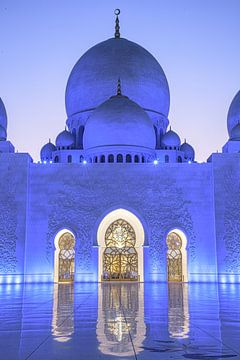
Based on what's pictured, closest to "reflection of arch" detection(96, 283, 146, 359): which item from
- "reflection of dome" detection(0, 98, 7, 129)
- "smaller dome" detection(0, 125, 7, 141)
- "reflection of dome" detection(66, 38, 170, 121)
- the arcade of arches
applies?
the arcade of arches

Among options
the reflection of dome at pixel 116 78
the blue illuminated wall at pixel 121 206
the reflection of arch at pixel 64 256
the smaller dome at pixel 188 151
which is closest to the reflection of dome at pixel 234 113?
the smaller dome at pixel 188 151

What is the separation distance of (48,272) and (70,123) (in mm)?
10273

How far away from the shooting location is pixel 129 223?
19.7 meters

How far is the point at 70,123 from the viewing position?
26.1 meters

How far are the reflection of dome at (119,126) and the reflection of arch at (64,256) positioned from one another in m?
4.62

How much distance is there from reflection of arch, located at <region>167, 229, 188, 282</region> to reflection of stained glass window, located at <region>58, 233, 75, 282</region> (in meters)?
4.02

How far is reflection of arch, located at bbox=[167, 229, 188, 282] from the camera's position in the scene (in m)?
19.1

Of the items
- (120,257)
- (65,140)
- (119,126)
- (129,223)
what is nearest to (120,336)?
(120,257)

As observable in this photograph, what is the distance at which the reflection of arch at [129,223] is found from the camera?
19.1m

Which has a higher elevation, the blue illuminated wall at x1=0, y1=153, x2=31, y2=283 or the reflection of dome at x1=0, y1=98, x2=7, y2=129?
the reflection of dome at x1=0, y1=98, x2=7, y2=129

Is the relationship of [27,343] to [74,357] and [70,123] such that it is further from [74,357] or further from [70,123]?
[70,123]

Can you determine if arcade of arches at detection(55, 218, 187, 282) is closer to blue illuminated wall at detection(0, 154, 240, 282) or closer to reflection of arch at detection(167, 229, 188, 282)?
reflection of arch at detection(167, 229, 188, 282)

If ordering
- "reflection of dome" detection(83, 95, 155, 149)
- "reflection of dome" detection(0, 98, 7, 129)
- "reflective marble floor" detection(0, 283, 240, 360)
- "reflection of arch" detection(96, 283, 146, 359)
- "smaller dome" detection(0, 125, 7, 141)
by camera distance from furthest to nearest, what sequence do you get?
"reflection of dome" detection(0, 98, 7, 129) < "smaller dome" detection(0, 125, 7, 141) < "reflection of dome" detection(83, 95, 155, 149) < "reflection of arch" detection(96, 283, 146, 359) < "reflective marble floor" detection(0, 283, 240, 360)

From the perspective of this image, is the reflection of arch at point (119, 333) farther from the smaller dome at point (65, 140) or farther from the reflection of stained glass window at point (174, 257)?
the smaller dome at point (65, 140)
